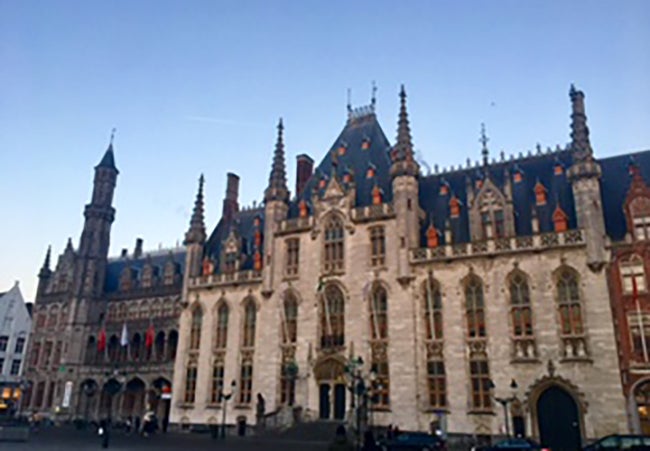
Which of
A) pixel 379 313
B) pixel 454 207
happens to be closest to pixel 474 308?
pixel 379 313

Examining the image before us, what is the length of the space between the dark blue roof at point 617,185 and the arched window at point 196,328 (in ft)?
107

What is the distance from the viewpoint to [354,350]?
40938 millimetres

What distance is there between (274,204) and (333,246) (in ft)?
24.0

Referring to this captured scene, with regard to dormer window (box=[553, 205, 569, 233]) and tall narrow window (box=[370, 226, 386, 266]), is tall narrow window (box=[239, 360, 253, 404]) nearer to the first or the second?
tall narrow window (box=[370, 226, 386, 266])

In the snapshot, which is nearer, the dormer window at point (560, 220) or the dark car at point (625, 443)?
the dark car at point (625, 443)

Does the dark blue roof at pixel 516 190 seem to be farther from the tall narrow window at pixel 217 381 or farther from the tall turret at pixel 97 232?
the tall turret at pixel 97 232

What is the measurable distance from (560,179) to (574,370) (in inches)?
543

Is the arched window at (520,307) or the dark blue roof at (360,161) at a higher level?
the dark blue roof at (360,161)

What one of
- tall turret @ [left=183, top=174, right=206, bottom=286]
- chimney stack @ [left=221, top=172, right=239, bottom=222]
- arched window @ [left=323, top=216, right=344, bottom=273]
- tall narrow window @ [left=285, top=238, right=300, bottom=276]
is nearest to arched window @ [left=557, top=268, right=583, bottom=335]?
arched window @ [left=323, top=216, right=344, bottom=273]

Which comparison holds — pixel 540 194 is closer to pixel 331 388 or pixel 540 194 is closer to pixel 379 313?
pixel 379 313

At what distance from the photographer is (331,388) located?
135 feet

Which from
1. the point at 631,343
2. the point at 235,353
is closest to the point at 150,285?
the point at 235,353

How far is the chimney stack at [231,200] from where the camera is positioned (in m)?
58.5

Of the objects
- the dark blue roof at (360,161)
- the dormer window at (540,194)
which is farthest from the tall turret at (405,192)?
the dormer window at (540,194)
